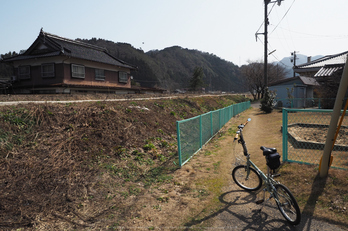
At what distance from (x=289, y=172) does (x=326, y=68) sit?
1791 centimetres

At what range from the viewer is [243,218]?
11.4 feet

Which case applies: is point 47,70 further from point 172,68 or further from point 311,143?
point 172,68

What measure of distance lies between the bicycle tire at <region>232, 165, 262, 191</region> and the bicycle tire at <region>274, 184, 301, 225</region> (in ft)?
3.00

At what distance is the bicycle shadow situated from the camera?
3.23 m

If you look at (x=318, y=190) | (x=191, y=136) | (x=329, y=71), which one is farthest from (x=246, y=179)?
(x=329, y=71)

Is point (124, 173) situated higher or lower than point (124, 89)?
lower

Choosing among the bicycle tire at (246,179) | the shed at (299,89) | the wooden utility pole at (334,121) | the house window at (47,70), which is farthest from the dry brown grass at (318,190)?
the house window at (47,70)

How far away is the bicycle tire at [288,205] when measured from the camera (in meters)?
3.11

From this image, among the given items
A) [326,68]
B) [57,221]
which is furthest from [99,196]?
[326,68]

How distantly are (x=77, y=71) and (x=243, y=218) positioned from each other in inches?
873

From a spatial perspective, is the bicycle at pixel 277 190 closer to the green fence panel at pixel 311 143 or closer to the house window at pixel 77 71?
the green fence panel at pixel 311 143

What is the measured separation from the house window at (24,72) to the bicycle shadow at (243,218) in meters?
24.9

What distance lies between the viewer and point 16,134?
525cm

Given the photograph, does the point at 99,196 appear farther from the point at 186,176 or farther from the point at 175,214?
the point at 186,176
